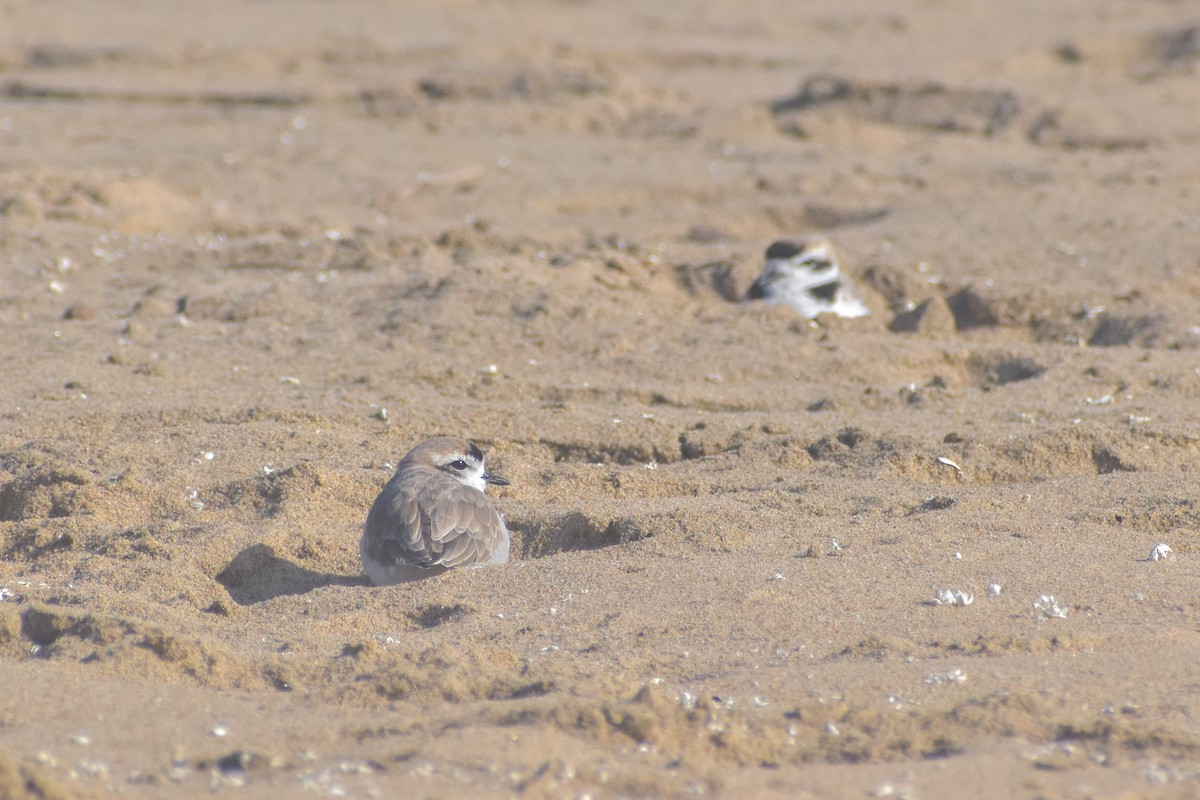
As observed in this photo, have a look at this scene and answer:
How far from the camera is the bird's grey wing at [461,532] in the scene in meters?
4.73

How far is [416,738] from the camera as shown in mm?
3174

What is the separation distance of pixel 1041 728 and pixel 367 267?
19.4 ft

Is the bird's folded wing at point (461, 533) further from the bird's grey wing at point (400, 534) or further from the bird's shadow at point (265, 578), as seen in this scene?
the bird's shadow at point (265, 578)

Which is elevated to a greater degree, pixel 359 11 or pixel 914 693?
pixel 359 11

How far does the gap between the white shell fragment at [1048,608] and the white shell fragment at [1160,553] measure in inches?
20.7

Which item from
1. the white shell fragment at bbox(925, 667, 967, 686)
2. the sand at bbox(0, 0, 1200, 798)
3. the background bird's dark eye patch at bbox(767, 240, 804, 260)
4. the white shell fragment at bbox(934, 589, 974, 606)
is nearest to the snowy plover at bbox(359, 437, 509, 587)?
the sand at bbox(0, 0, 1200, 798)

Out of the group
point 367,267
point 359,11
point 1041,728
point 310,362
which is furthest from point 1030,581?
point 359,11

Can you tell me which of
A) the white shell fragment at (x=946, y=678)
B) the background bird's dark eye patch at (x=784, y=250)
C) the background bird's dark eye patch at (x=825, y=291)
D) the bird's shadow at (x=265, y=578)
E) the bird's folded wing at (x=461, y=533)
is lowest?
the bird's shadow at (x=265, y=578)

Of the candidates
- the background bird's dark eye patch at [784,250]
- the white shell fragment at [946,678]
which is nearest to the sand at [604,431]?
the white shell fragment at [946,678]

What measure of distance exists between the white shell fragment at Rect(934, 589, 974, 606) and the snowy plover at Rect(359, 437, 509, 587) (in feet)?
4.81

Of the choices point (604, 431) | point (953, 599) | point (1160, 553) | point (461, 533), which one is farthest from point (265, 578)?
point (1160, 553)

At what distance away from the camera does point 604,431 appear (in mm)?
5949

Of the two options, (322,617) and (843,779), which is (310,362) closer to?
(322,617)

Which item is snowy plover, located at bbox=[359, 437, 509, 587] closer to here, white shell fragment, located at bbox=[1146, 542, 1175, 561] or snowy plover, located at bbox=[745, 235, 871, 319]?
white shell fragment, located at bbox=[1146, 542, 1175, 561]
